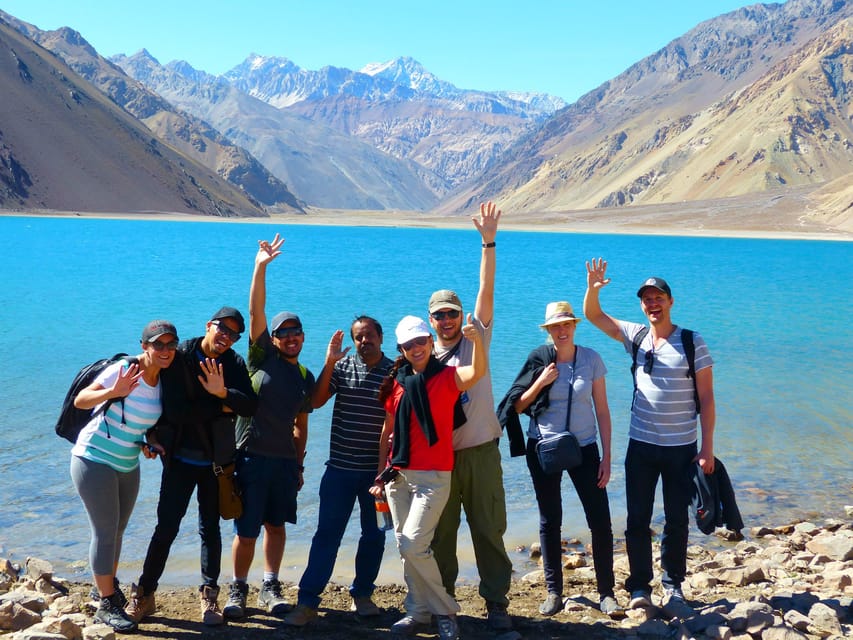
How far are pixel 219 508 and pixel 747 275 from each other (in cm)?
5323

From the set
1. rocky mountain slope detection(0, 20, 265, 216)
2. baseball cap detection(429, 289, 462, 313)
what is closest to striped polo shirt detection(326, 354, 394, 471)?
baseball cap detection(429, 289, 462, 313)

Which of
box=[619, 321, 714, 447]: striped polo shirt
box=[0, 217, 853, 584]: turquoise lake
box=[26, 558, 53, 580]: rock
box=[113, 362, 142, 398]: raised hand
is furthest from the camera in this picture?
box=[0, 217, 853, 584]: turquoise lake

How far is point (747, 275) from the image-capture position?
54531 mm

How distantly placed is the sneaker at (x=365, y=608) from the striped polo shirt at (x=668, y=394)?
6.81ft

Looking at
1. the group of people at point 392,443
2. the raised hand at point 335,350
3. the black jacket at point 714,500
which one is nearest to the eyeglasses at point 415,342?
the group of people at point 392,443

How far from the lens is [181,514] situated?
5.55m

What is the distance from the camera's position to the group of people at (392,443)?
524 centimetres

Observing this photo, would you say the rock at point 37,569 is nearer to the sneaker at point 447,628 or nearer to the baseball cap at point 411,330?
the sneaker at point 447,628

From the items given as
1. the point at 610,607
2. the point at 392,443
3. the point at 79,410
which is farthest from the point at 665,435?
the point at 79,410

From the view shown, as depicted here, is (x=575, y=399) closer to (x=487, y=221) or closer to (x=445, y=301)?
(x=445, y=301)

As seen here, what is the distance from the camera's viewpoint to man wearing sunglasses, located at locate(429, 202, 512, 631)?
5.51 meters

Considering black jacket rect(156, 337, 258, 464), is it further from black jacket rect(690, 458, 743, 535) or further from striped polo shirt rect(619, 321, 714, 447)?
black jacket rect(690, 458, 743, 535)

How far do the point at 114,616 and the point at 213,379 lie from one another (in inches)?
60.6

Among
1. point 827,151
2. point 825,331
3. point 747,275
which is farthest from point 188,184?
point 825,331
